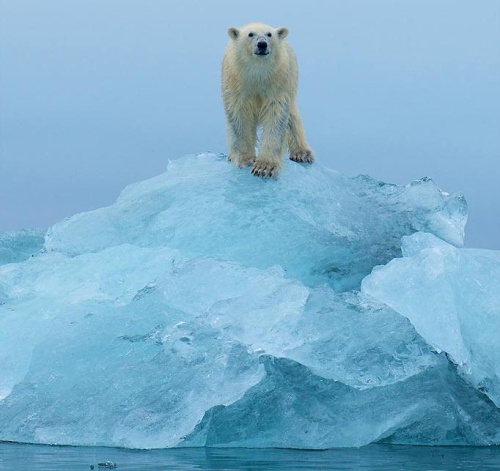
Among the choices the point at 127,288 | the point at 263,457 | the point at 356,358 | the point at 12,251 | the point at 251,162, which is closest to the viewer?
the point at 263,457

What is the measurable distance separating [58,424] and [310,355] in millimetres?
2116

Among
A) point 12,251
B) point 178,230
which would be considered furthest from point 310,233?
point 12,251

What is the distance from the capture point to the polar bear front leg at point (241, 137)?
10422 millimetres

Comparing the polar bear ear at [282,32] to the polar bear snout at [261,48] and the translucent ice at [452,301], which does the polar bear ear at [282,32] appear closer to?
the polar bear snout at [261,48]

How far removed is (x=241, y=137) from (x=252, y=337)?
2.82m

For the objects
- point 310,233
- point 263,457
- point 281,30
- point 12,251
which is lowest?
point 12,251

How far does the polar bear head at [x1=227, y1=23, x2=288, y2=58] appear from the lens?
9.81 m

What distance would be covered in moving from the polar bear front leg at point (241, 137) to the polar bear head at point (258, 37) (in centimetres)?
73

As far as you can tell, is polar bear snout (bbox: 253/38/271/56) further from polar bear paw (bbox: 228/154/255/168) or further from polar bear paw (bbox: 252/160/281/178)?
polar bear paw (bbox: 228/154/255/168)

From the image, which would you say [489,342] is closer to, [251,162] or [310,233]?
[310,233]

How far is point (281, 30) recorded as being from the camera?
10.3 meters

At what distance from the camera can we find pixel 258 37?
9.89 meters

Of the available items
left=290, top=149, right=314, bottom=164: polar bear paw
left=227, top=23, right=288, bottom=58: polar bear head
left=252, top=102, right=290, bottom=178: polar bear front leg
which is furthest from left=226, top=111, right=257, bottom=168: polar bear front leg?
left=227, top=23, right=288, bottom=58: polar bear head

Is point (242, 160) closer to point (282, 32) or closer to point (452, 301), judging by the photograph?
point (282, 32)
